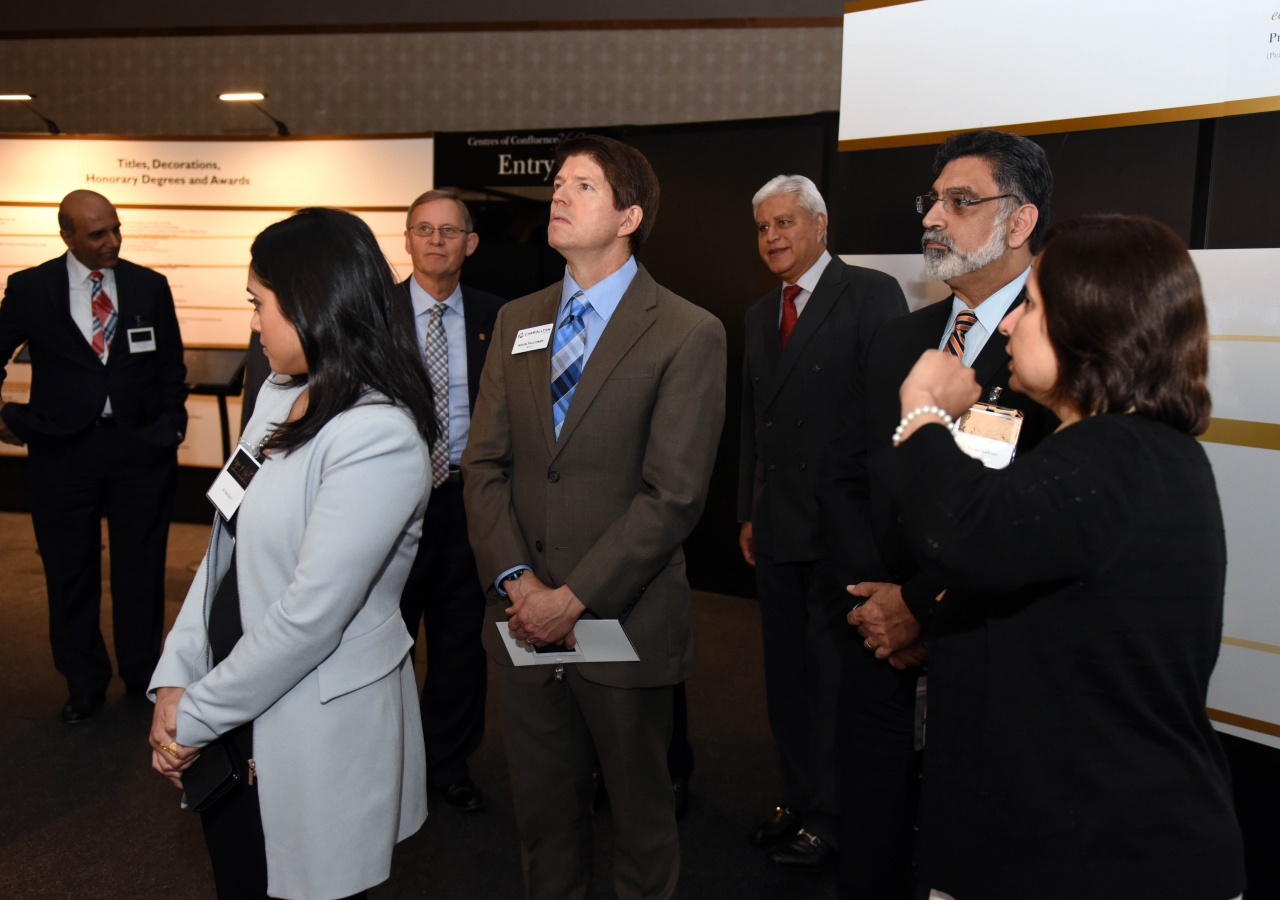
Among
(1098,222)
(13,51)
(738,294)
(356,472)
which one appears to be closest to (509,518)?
(356,472)

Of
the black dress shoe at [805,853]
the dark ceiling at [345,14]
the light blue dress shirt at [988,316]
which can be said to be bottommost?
the black dress shoe at [805,853]

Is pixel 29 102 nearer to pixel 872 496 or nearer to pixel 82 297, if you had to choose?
pixel 82 297

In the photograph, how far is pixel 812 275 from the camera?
2.92 m

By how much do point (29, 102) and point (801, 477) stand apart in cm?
697

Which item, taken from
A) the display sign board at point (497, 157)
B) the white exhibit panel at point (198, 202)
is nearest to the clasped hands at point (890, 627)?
the display sign board at point (497, 157)

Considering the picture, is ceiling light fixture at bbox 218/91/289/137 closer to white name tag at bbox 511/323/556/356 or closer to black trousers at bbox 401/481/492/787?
black trousers at bbox 401/481/492/787

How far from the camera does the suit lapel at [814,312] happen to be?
108 inches

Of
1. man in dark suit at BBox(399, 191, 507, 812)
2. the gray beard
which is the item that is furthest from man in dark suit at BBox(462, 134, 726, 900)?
man in dark suit at BBox(399, 191, 507, 812)

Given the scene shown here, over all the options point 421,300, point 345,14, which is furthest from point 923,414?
point 345,14

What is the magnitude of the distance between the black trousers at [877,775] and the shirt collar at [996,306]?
26.3 inches

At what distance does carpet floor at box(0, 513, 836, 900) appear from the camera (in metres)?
2.47

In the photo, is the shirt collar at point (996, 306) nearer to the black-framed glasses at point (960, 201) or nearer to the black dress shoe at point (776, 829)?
the black-framed glasses at point (960, 201)

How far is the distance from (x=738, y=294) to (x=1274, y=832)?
3477 millimetres

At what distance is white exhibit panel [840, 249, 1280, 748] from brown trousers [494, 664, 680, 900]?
1.19 m
